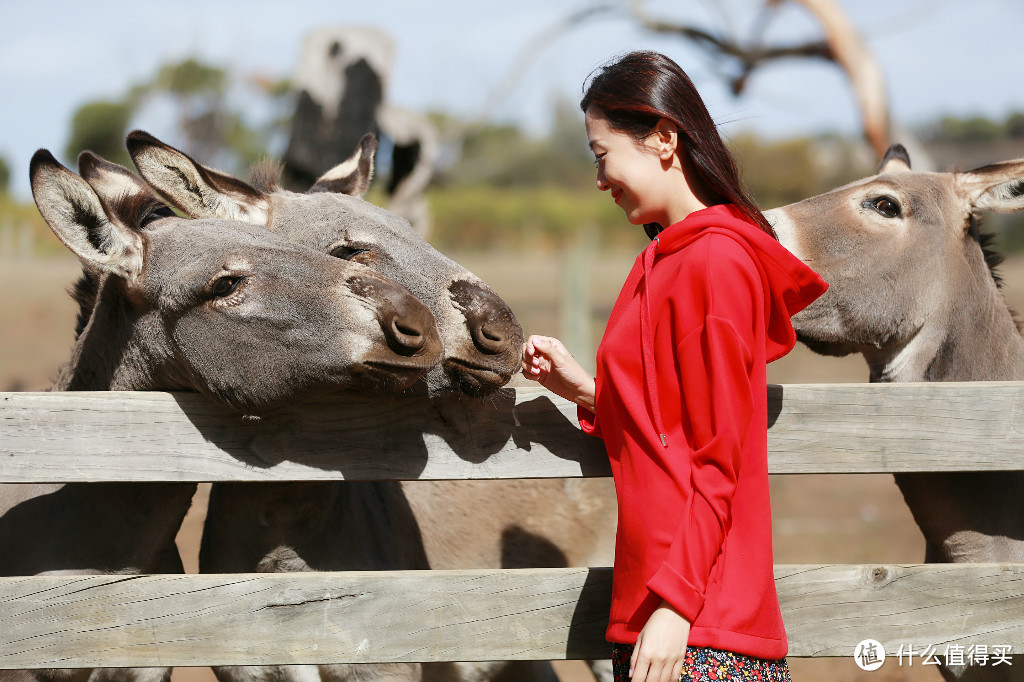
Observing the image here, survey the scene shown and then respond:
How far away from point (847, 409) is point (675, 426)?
2.43 ft

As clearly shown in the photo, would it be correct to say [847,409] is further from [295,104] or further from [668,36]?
[668,36]

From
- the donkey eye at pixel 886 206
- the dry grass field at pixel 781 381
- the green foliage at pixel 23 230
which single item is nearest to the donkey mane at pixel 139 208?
the dry grass field at pixel 781 381

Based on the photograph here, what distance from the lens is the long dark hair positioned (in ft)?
6.16

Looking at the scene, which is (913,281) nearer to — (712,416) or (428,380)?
(712,416)

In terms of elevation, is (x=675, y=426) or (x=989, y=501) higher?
(x=675, y=426)

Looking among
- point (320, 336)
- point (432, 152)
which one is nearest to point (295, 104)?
point (432, 152)

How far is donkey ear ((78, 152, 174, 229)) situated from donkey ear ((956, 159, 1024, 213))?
2.87 metres

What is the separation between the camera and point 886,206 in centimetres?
316

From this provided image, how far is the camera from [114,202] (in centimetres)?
284

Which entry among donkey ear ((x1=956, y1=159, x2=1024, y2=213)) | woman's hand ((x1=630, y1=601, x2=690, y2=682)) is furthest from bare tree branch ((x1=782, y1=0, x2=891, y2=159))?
woman's hand ((x1=630, y1=601, x2=690, y2=682))

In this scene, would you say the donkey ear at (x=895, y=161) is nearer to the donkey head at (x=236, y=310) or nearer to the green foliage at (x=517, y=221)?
the donkey head at (x=236, y=310)

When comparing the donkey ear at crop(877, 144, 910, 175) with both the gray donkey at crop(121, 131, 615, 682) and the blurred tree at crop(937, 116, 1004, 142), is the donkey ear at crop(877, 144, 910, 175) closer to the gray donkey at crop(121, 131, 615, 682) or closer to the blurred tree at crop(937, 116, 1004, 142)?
the gray donkey at crop(121, 131, 615, 682)

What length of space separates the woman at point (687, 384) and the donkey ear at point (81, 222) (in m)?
1.37

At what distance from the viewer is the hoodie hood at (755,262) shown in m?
1.83
